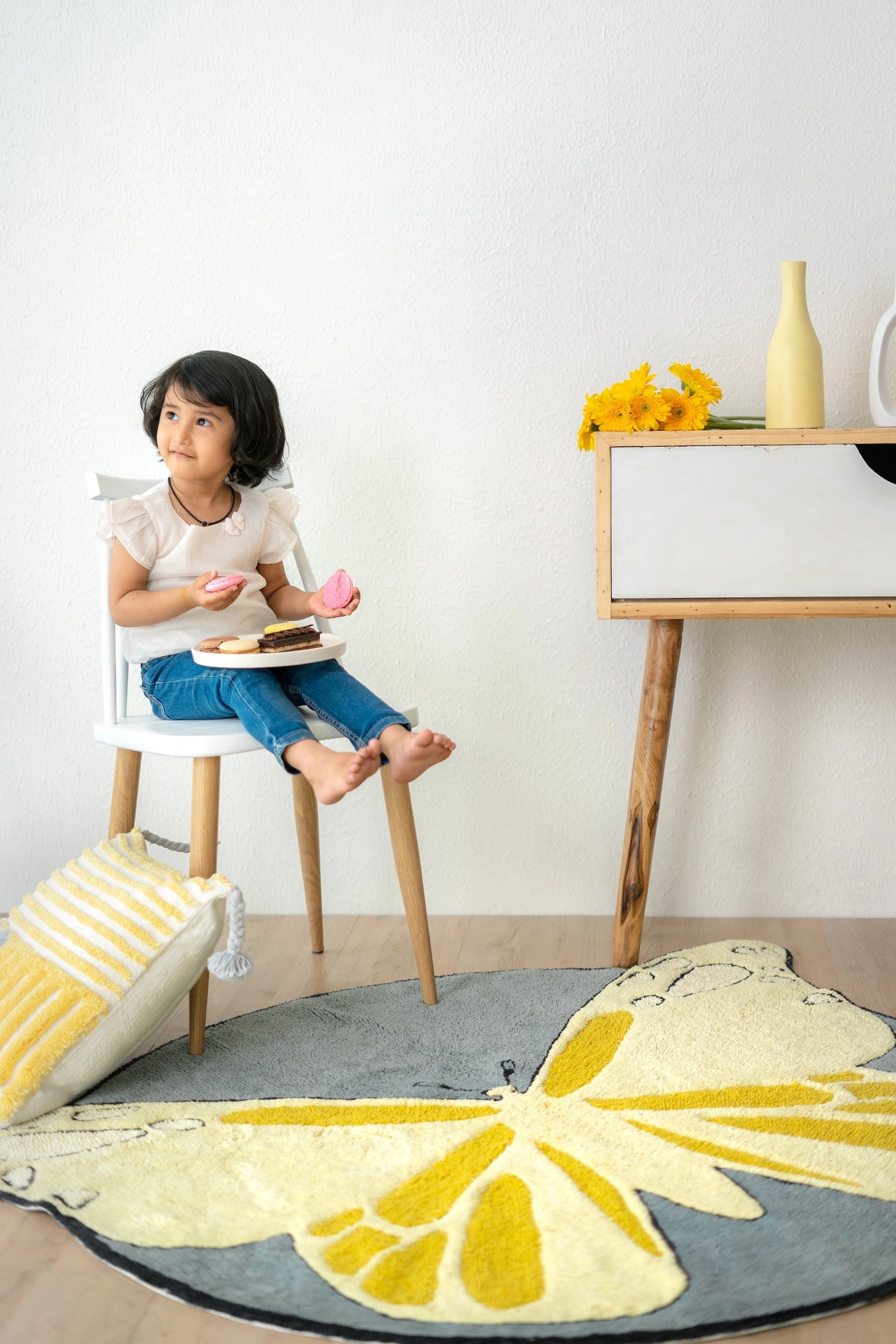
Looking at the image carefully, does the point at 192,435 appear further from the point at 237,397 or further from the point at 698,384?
the point at 698,384

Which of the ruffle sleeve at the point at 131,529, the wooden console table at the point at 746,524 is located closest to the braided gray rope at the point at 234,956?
the ruffle sleeve at the point at 131,529

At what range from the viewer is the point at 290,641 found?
5.13 ft

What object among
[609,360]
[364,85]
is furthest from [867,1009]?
[364,85]

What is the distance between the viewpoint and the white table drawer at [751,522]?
1548 millimetres

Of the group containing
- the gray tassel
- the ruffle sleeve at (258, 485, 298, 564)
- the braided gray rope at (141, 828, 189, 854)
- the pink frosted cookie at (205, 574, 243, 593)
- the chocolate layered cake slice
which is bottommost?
the gray tassel

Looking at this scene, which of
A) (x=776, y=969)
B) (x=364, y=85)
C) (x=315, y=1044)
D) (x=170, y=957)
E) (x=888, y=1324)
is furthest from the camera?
(x=364, y=85)

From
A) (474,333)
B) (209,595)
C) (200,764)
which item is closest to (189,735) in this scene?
(200,764)

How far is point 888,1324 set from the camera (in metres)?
0.93

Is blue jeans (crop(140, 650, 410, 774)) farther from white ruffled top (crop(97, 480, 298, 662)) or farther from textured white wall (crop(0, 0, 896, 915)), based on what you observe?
textured white wall (crop(0, 0, 896, 915))

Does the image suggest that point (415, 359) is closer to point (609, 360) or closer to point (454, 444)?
point (454, 444)

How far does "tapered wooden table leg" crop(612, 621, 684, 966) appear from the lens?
5.61 ft

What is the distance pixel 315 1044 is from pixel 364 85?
1484 millimetres

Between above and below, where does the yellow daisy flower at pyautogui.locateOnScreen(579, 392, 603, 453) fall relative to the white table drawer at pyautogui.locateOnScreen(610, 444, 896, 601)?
above

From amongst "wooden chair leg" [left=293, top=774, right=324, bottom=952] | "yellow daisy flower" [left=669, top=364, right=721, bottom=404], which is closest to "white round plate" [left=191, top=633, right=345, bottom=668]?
"wooden chair leg" [left=293, top=774, right=324, bottom=952]
